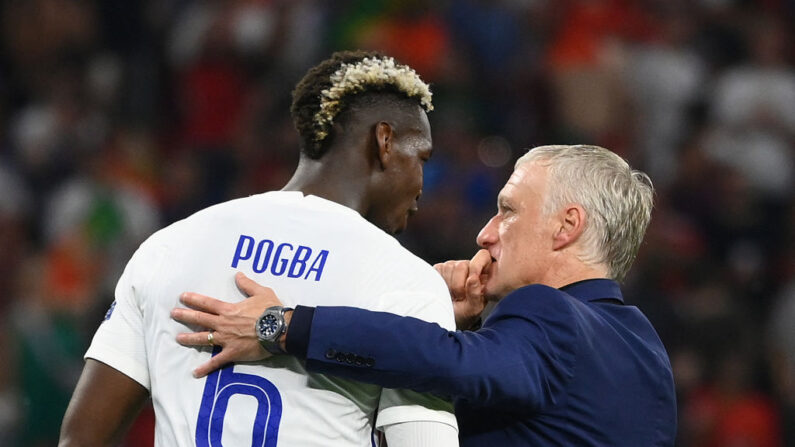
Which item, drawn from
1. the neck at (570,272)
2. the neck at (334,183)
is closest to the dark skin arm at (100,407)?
the neck at (334,183)

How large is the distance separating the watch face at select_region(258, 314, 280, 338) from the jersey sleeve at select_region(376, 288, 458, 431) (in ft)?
0.78

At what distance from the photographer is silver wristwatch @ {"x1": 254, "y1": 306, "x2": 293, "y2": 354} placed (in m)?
2.31

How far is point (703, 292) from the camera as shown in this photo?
6172mm

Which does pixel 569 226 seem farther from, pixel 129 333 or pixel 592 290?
pixel 129 333

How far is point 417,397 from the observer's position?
242cm

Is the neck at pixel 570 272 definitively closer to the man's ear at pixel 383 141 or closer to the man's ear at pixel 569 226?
the man's ear at pixel 569 226

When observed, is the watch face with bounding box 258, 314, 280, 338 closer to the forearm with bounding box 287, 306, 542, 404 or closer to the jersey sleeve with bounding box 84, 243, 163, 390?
the forearm with bounding box 287, 306, 542, 404

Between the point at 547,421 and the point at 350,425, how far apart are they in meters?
0.43

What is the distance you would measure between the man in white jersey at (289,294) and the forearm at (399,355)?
4 cm

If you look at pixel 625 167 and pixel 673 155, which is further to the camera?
pixel 673 155

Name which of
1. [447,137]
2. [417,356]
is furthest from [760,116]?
[417,356]

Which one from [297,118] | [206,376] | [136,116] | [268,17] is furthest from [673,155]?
[206,376]

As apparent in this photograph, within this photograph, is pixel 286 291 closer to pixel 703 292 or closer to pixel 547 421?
pixel 547 421

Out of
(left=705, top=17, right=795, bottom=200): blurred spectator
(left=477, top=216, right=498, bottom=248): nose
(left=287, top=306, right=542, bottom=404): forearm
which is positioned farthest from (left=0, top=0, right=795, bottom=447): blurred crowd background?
(left=287, top=306, right=542, bottom=404): forearm
